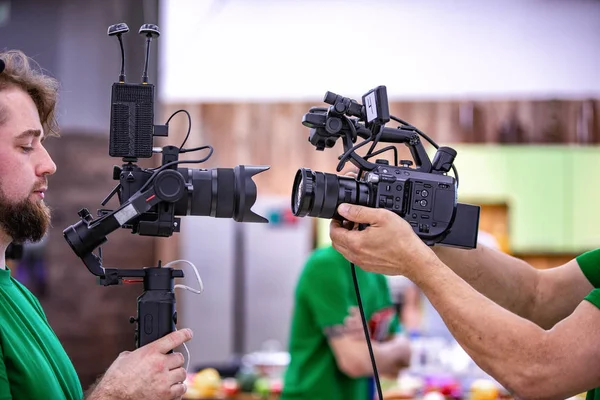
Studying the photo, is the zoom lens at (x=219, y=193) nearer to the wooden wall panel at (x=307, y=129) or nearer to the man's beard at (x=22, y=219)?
the man's beard at (x=22, y=219)

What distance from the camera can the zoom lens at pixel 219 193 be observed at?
1.26 meters

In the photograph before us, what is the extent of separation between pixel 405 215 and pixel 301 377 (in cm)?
105

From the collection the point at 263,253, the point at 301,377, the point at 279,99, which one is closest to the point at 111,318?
the point at 263,253

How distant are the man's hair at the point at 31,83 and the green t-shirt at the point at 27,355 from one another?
0.38 m

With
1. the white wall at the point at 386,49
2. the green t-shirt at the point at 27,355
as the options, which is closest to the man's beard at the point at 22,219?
the green t-shirt at the point at 27,355

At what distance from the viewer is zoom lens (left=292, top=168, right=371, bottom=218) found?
1349mm

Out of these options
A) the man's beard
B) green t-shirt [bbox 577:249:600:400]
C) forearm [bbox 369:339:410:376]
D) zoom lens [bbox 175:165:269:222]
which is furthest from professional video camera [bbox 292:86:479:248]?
forearm [bbox 369:339:410:376]

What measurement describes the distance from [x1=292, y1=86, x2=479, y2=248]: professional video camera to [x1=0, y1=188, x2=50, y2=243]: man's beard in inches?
20.8

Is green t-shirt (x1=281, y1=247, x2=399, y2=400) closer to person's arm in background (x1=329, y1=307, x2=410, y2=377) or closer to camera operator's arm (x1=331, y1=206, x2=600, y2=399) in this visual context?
person's arm in background (x1=329, y1=307, x2=410, y2=377)

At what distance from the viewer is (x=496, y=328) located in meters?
1.28

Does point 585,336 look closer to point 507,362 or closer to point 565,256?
point 507,362

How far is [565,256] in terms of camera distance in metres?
4.66

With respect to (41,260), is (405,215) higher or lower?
higher

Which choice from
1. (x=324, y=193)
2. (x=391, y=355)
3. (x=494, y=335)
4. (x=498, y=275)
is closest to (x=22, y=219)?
(x=324, y=193)
